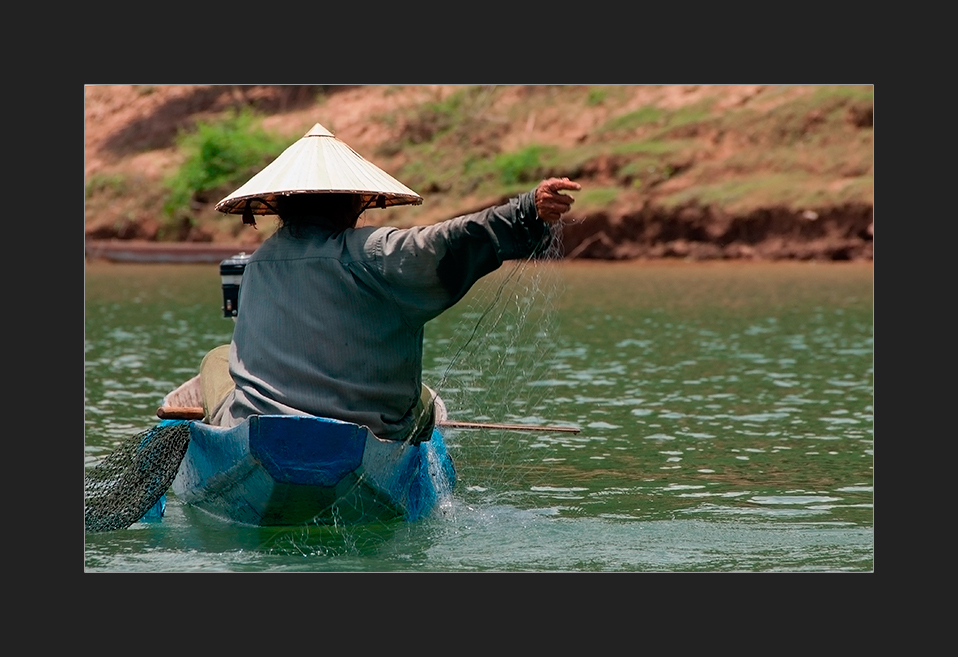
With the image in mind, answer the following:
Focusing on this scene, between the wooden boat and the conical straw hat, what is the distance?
0.98 metres

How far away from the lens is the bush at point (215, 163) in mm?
31062

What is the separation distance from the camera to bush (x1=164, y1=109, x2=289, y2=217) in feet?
102

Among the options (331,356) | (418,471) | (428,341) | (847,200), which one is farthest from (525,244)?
(847,200)

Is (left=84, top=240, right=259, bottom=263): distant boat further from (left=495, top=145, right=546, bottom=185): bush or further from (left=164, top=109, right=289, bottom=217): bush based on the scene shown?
(left=495, top=145, right=546, bottom=185): bush

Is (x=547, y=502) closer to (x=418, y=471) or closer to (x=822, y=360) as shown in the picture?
(x=418, y=471)

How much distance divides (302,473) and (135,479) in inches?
40.6

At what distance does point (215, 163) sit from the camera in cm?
3175

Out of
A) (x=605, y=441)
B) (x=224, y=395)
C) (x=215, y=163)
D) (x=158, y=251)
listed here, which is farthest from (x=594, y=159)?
(x=224, y=395)

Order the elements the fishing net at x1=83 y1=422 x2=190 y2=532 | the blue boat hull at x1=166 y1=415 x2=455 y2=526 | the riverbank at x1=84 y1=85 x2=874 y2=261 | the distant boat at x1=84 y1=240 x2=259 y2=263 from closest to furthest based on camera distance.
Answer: the blue boat hull at x1=166 y1=415 x2=455 y2=526, the fishing net at x1=83 y1=422 x2=190 y2=532, the riverbank at x1=84 y1=85 x2=874 y2=261, the distant boat at x1=84 y1=240 x2=259 y2=263

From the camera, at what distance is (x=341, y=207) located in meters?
6.12

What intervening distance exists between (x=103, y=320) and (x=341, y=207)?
10.5 metres

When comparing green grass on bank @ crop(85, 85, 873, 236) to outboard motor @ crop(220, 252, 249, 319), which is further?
green grass on bank @ crop(85, 85, 873, 236)

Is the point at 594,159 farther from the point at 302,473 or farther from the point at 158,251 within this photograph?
the point at 302,473

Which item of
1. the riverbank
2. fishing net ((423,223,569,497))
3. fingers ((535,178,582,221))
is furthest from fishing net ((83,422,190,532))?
the riverbank
